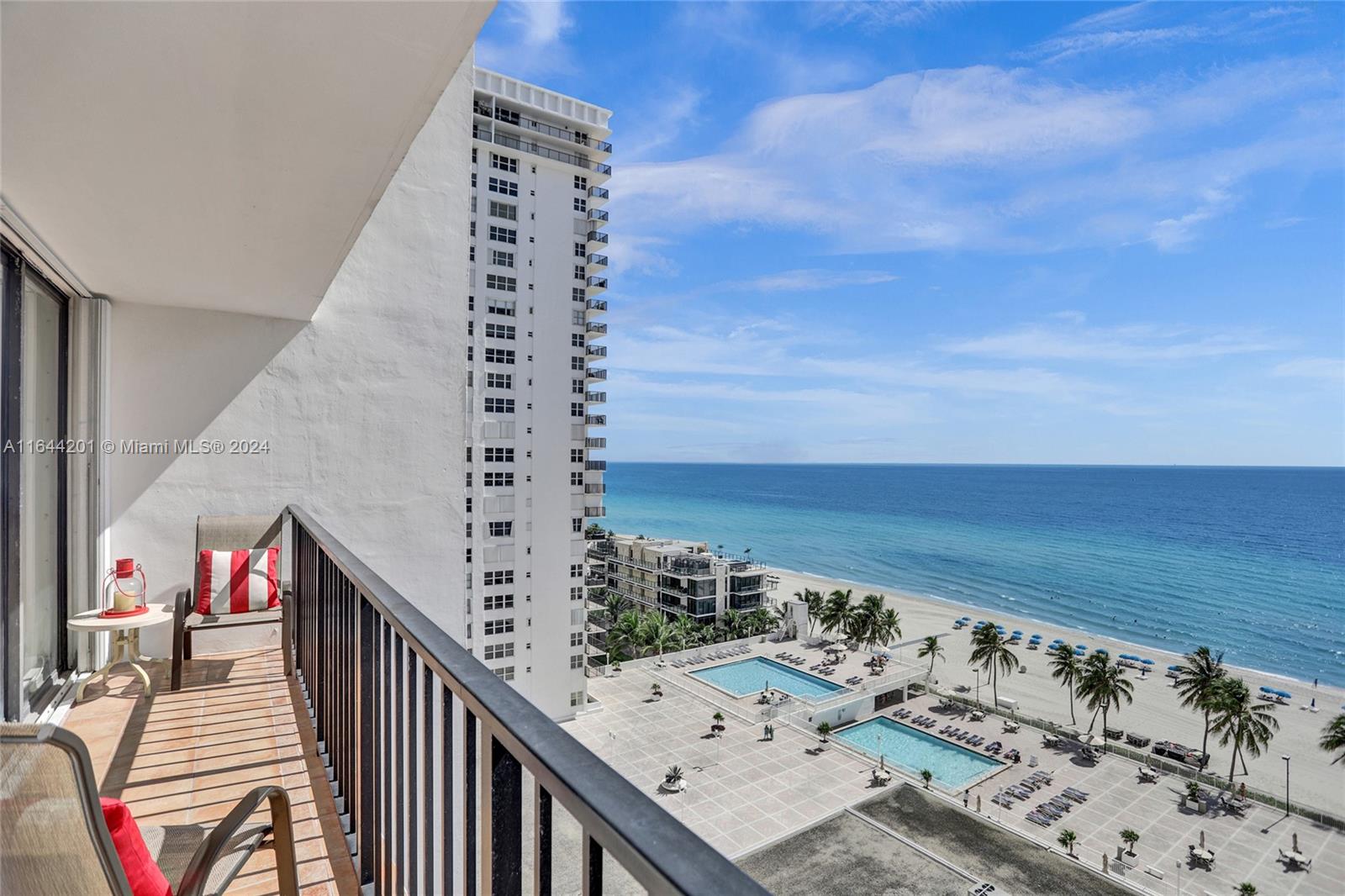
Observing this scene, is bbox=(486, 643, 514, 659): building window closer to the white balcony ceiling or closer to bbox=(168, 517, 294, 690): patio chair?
bbox=(168, 517, 294, 690): patio chair

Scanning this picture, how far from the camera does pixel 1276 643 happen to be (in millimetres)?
29328

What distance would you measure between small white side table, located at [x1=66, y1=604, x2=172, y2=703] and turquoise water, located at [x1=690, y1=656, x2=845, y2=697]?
64.5ft

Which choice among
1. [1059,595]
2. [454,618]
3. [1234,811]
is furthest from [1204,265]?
[454,618]

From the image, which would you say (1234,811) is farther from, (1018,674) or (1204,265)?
(1204,265)

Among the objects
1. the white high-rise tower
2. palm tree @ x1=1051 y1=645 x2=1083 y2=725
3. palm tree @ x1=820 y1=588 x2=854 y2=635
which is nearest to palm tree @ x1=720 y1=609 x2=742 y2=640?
palm tree @ x1=820 y1=588 x2=854 y2=635

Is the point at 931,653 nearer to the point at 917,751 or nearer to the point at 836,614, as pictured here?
the point at 836,614

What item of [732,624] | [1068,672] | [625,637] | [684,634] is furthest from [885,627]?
[625,637]

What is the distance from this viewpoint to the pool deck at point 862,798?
45.2 ft

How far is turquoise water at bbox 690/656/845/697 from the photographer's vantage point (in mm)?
22766

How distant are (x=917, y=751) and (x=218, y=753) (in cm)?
2012

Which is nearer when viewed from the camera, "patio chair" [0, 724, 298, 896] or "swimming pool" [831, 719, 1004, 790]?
"patio chair" [0, 724, 298, 896]

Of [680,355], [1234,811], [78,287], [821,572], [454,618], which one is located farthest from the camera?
[680,355]

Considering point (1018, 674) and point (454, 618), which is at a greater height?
point (454, 618)

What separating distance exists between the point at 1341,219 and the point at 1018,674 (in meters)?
52.3
